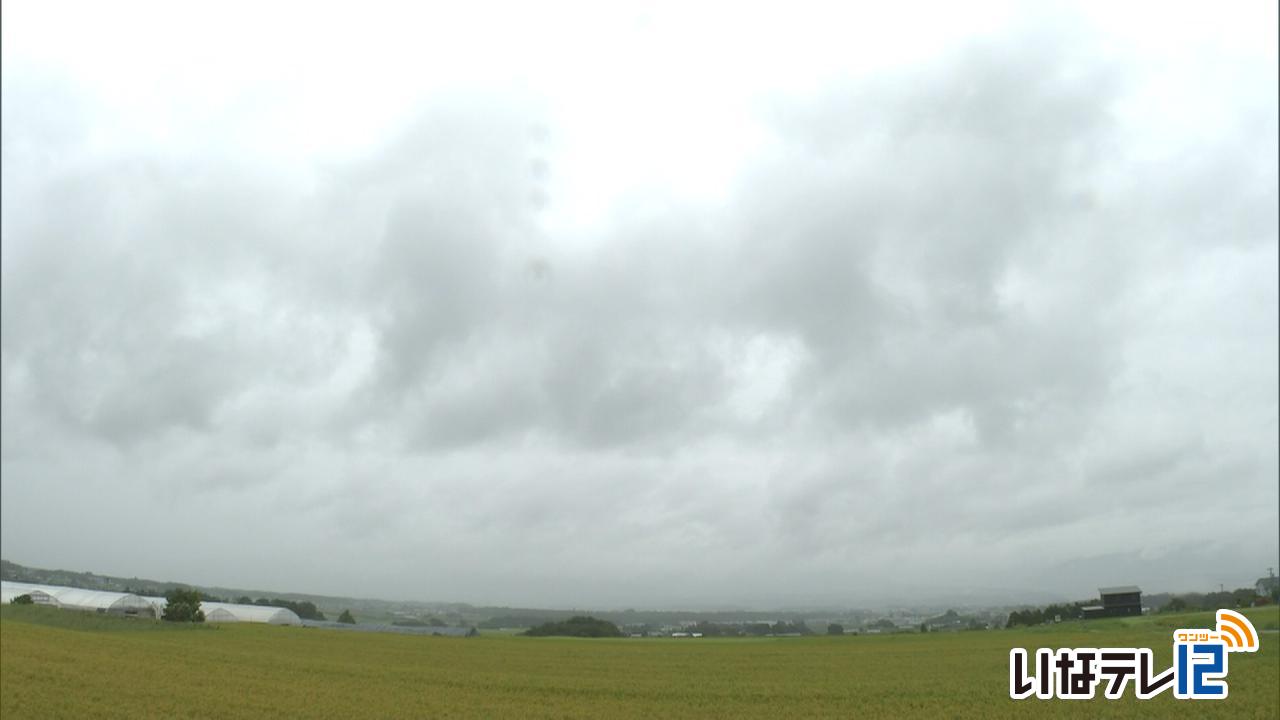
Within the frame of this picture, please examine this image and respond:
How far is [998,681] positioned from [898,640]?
43.3 m

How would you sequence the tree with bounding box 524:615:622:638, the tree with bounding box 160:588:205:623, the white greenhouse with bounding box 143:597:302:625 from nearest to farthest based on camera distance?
the tree with bounding box 160:588:205:623 < the white greenhouse with bounding box 143:597:302:625 < the tree with bounding box 524:615:622:638

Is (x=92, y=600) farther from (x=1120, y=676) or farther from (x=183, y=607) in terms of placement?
(x=1120, y=676)

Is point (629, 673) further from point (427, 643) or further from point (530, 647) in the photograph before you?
point (427, 643)

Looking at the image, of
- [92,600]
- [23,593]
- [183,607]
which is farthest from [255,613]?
[23,593]

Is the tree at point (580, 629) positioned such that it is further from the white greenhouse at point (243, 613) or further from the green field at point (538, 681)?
the green field at point (538, 681)

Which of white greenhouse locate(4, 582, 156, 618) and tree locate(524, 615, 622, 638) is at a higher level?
white greenhouse locate(4, 582, 156, 618)

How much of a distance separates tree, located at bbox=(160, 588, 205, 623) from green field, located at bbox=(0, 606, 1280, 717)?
22297 mm

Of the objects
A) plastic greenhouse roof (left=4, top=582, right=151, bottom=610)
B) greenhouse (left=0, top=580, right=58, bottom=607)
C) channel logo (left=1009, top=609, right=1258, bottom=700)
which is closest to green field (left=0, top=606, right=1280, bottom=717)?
channel logo (left=1009, top=609, right=1258, bottom=700)

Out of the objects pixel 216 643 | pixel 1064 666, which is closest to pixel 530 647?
pixel 216 643

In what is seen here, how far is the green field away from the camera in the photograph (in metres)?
30.2

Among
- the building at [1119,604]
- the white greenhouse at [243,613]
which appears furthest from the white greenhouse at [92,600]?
the building at [1119,604]

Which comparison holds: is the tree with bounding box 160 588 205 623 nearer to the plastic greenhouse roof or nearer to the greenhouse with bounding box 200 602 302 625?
the greenhouse with bounding box 200 602 302 625

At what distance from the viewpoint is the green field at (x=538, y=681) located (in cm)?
3025

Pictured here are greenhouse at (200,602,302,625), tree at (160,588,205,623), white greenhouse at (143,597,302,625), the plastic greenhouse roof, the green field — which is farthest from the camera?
greenhouse at (200,602,302,625)
